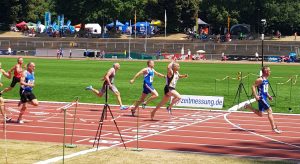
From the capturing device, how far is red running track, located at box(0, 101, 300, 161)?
14.6 m

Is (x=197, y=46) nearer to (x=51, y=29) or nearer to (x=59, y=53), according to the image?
(x=59, y=53)

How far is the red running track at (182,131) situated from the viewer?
14.6 meters

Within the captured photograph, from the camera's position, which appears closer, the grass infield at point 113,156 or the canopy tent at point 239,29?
the grass infield at point 113,156

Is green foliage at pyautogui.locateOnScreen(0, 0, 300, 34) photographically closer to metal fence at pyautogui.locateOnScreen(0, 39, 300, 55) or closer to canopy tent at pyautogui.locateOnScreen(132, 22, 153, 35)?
canopy tent at pyautogui.locateOnScreen(132, 22, 153, 35)

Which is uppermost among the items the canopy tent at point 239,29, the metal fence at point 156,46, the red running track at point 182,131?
the canopy tent at point 239,29

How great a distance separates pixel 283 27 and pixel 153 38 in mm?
18668

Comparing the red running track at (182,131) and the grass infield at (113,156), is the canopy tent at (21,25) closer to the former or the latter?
the red running track at (182,131)

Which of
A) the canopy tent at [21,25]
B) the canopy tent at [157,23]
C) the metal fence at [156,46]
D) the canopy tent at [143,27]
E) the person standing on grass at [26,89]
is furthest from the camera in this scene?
the canopy tent at [21,25]

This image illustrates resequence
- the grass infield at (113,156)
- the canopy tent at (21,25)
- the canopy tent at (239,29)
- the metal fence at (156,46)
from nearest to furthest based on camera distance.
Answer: the grass infield at (113,156), the metal fence at (156,46), the canopy tent at (239,29), the canopy tent at (21,25)

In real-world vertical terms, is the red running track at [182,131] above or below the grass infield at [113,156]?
below

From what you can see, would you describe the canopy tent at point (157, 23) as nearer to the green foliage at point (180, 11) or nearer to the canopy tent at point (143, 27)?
the green foliage at point (180, 11)

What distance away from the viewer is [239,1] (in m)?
85.6

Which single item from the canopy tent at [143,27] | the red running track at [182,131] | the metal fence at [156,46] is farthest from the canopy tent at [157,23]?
the red running track at [182,131]

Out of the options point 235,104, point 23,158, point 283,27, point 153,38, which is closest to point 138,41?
point 153,38
